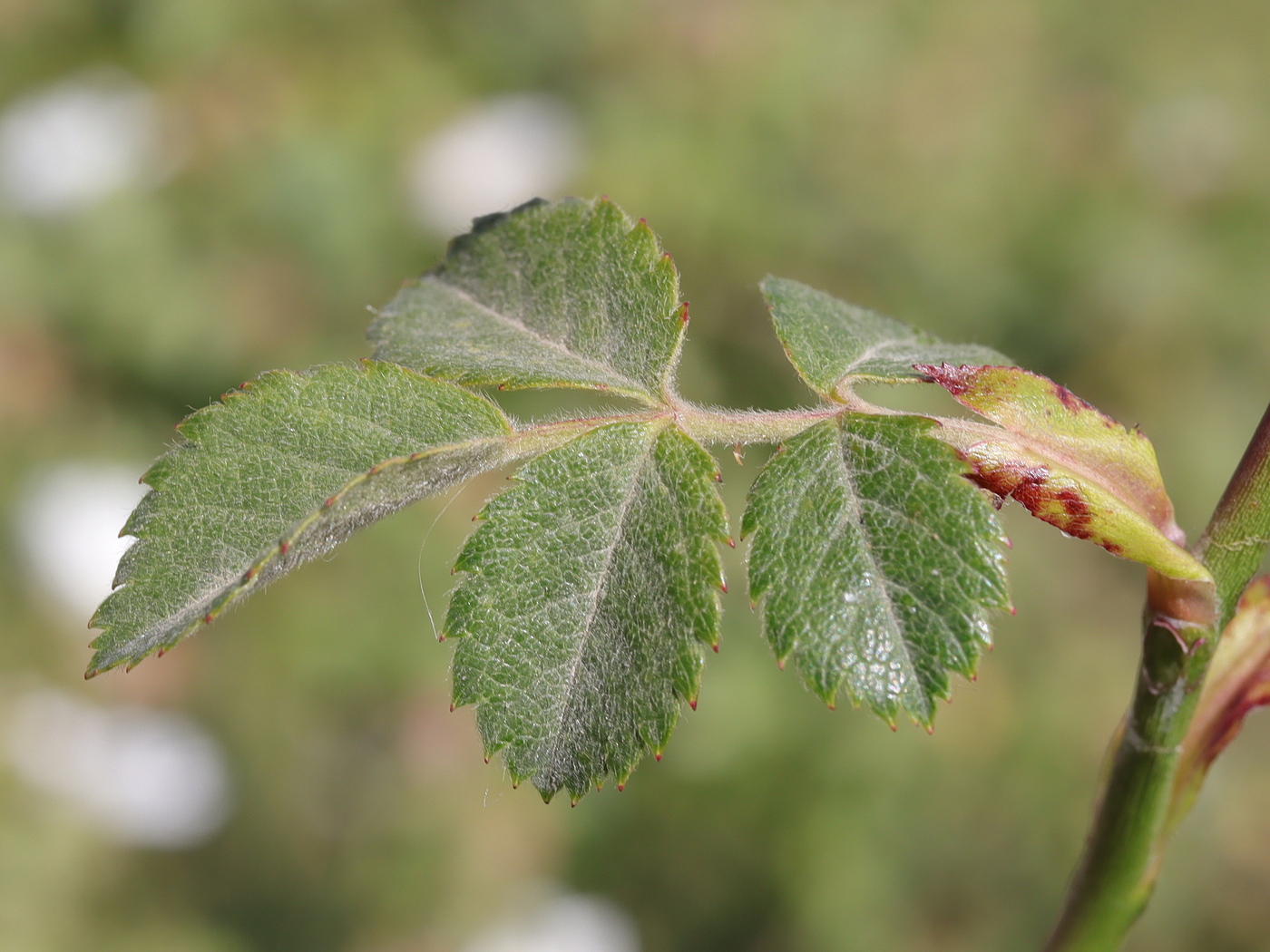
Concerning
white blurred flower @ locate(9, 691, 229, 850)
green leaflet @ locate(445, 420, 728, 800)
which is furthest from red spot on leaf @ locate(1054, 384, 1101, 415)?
white blurred flower @ locate(9, 691, 229, 850)

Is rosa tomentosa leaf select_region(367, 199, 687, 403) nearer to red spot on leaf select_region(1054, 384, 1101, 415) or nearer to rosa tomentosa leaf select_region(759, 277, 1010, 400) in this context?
rosa tomentosa leaf select_region(759, 277, 1010, 400)

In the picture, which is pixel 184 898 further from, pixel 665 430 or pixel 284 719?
pixel 665 430

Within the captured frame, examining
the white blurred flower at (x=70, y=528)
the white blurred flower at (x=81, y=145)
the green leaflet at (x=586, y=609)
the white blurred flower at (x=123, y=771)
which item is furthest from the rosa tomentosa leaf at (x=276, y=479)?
the white blurred flower at (x=81, y=145)

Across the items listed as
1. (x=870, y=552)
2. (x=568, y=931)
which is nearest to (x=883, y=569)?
(x=870, y=552)

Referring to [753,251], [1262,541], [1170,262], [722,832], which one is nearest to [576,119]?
[753,251]

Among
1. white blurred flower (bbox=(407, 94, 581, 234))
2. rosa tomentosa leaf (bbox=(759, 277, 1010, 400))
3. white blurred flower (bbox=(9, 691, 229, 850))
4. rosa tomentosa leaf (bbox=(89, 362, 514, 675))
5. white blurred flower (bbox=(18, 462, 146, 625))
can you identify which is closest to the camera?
rosa tomentosa leaf (bbox=(89, 362, 514, 675))

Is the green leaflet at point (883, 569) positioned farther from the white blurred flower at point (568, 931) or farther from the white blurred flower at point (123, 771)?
the white blurred flower at point (123, 771)
